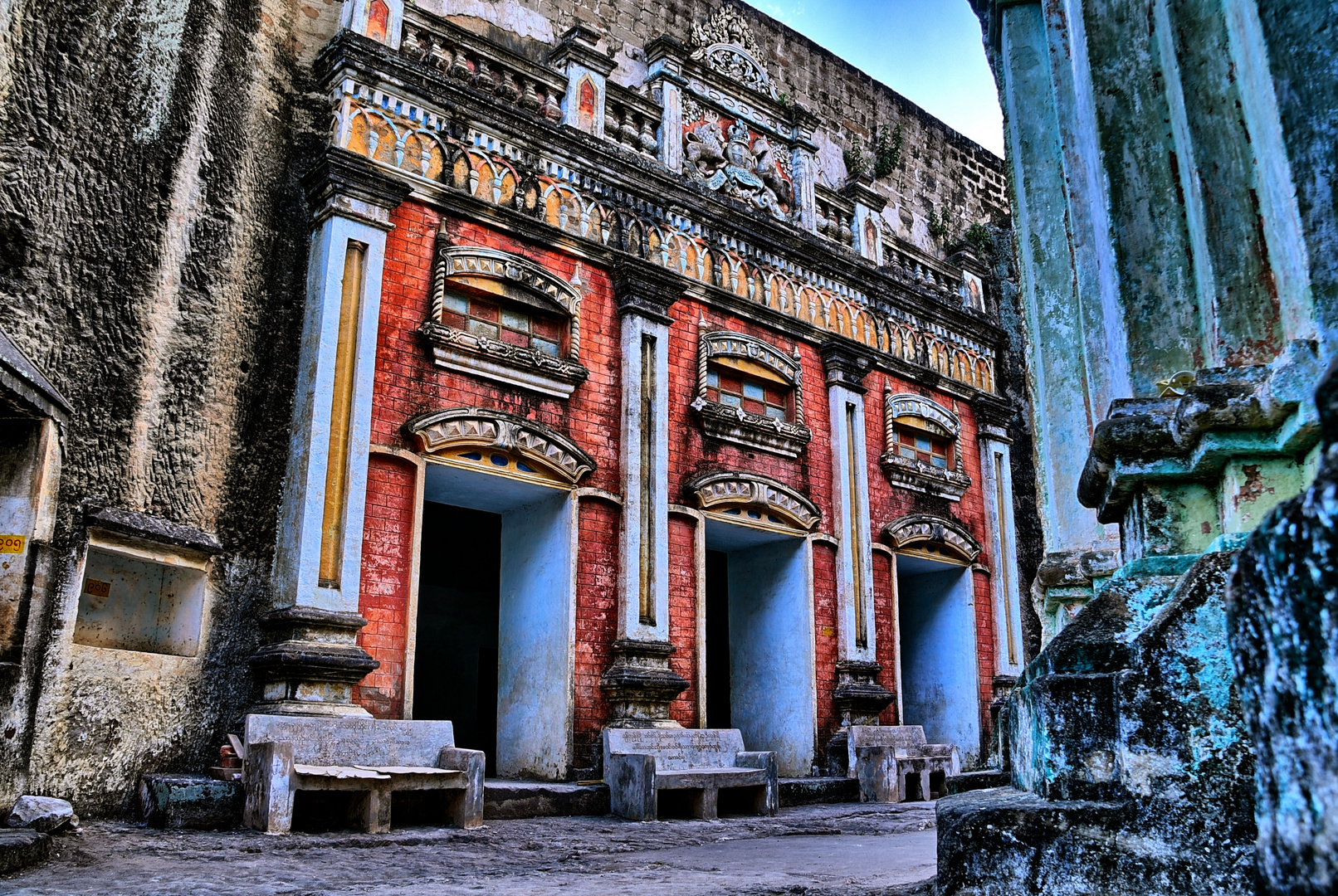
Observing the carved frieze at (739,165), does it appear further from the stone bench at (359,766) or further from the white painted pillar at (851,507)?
the stone bench at (359,766)

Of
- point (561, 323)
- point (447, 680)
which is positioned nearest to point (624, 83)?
point (561, 323)

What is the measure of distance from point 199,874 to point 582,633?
4944mm

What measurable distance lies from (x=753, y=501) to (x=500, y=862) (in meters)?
6.22

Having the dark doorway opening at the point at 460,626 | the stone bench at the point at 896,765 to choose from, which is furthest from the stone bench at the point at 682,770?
the dark doorway opening at the point at 460,626

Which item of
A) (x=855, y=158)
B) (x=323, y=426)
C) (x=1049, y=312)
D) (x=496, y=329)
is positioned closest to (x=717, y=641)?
(x=496, y=329)

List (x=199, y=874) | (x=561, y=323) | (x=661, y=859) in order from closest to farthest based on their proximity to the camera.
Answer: (x=199, y=874)
(x=661, y=859)
(x=561, y=323)

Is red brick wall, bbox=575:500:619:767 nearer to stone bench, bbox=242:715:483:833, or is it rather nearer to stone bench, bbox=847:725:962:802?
stone bench, bbox=242:715:483:833

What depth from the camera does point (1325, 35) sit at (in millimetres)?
2543

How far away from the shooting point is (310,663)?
24.9ft

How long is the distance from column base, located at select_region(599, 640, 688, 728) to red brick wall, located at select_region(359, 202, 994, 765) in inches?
5.9

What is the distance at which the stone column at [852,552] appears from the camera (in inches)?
454

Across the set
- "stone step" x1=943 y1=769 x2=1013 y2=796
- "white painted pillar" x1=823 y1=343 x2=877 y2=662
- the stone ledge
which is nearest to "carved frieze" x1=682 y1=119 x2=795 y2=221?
"white painted pillar" x1=823 y1=343 x2=877 y2=662

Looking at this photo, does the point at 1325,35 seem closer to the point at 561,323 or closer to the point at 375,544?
the point at 375,544

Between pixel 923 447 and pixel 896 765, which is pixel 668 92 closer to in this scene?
pixel 923 447
